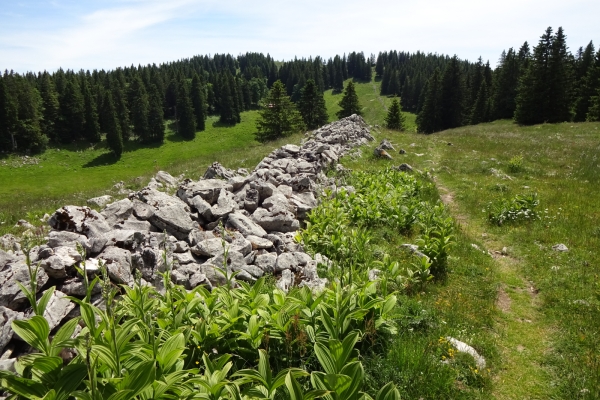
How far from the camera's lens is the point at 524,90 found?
55188 millimetres

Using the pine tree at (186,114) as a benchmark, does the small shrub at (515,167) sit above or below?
below

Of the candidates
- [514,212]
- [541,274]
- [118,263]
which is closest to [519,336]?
[541,274]

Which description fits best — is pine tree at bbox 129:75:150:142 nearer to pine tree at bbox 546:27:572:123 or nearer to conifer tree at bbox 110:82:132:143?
conifer tree at bbox 110:82:132:143

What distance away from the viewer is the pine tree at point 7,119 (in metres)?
77.4

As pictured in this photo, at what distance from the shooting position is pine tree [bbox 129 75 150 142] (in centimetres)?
9356

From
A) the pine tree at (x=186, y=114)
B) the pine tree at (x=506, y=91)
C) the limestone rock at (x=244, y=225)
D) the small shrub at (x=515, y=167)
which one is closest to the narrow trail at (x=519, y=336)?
the limestone rock at (x=244, y=225)

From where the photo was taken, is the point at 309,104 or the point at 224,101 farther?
the point at 224,101

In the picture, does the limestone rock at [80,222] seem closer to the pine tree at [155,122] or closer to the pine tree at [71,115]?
the pine tree at [155,122]

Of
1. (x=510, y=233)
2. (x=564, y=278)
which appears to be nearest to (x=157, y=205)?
(x=564, y=278)

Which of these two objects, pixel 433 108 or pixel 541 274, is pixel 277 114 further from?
pixel 541 274

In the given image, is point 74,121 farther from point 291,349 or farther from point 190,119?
point 291,349

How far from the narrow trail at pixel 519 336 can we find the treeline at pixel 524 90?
5539cm

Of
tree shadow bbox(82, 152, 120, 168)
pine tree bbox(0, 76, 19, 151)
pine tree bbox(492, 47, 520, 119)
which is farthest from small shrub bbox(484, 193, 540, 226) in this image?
pine tree bbox(0, 76, 19, 151)

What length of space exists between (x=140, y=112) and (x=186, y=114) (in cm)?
1235
